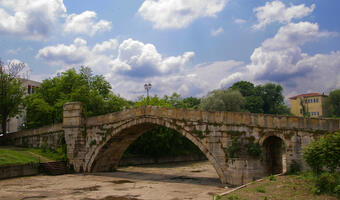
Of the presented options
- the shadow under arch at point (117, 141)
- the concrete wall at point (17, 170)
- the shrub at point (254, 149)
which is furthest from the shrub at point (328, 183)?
the concrete wall at point (17, 170)

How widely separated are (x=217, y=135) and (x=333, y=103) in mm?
39510

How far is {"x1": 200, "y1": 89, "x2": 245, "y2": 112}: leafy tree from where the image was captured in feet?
109

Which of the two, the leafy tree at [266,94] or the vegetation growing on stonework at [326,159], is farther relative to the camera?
the leafy tree at [266,94]

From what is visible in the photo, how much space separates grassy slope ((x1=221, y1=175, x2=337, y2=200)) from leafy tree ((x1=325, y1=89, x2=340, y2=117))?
4016 centimetres

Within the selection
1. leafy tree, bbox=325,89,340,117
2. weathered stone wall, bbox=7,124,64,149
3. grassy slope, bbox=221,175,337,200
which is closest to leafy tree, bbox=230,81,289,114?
leafy tree, bbox=325,89,340,117

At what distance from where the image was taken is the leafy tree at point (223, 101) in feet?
109

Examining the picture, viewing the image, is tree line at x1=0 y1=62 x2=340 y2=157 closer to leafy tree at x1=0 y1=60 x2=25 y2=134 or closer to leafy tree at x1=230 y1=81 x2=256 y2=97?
leafy tree at x1=0 y1=60 x2=25 y2=134

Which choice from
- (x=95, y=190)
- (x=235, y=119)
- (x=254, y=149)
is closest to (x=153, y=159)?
(x=95, y=190)

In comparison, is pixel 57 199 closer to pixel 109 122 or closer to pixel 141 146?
pixel 109 122

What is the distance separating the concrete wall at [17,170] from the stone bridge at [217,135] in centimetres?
232

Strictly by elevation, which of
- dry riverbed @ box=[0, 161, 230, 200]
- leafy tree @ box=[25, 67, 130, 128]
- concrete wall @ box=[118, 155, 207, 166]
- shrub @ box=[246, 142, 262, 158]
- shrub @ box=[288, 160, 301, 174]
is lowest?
concrete wall @ box=[118, 155, 207, 166]

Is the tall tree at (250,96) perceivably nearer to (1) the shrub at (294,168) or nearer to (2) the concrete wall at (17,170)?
(2) the concrete wall at (17,170)

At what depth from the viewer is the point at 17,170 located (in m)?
14.5

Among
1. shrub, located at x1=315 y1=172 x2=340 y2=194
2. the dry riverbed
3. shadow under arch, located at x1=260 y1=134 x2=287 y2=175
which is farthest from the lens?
shadow under arch, located at x1=260 y1=134 x2=287 y2=175
